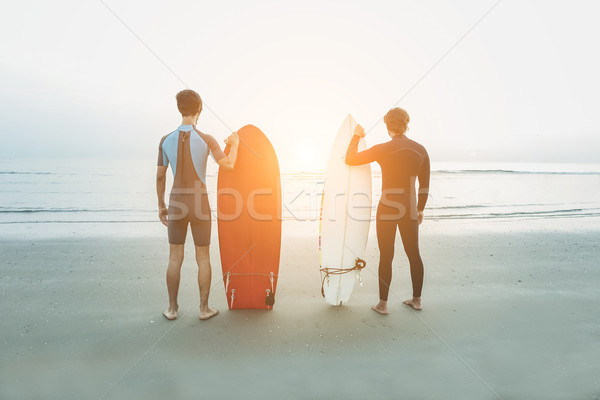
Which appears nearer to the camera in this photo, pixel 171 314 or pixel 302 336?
pixel 302 336

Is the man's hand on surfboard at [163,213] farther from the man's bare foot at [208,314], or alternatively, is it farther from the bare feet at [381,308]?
the bare feet at [381,308]

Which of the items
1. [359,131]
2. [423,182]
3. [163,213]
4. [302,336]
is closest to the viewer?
[302,336]

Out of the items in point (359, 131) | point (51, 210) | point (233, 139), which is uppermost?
point (359, 131)

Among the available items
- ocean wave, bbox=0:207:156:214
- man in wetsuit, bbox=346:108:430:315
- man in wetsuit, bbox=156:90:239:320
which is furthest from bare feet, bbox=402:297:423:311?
ocean wave, bbox=0:207:156:214

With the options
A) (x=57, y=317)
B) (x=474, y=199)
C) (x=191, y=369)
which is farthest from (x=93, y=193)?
(x=474, y=199)

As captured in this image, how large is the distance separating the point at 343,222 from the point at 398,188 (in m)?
0.67

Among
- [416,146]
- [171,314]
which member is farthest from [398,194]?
[171,314]

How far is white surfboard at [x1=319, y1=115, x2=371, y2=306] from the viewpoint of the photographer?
133 inches

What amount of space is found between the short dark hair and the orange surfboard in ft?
1.84

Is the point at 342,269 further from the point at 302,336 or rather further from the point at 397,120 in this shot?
the point at 397,120

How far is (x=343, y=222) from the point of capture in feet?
11.2

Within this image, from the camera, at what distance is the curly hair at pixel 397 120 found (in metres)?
3.01

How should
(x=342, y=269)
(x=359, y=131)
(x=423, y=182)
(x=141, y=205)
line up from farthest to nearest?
(x=141, y=205) → (x=342, y=269) → (x=359, y=131) → (x=423, y=182)

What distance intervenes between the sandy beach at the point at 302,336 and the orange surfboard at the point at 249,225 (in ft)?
0.84
